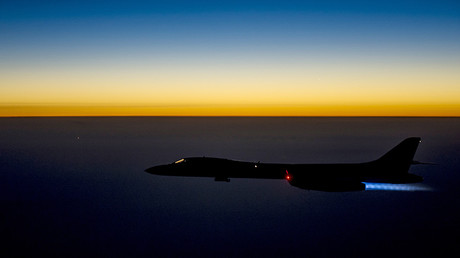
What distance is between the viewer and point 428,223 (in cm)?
3969

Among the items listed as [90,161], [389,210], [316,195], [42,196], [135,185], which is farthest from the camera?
[90,161]

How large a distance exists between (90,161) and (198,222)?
6673cm

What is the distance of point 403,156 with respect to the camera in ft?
140

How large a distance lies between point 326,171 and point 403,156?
9.48m

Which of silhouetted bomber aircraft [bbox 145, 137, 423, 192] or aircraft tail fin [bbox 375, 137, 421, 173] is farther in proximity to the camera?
silhouetted bomber aircraft [bbox 145, 137, 423, 192]

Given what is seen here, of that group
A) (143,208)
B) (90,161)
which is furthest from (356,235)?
(90,161)

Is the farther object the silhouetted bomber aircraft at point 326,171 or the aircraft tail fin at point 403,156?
the silhouetted bomber aircraft at point 326,171

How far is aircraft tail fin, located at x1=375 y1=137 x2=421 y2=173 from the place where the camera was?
139ft

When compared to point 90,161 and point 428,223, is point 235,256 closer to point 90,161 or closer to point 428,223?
point 428,223

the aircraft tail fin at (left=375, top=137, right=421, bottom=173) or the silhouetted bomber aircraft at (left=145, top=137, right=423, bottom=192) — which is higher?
the aircraft tail fin at (left=375, top=137, right=421, bottom=173)

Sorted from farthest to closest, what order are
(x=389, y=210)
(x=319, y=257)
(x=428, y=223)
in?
(x=389, y=210), (x=428, y=223), (x=319, y=257)

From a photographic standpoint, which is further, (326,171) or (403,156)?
(326,171)

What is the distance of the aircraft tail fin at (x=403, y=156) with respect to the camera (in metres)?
42.5

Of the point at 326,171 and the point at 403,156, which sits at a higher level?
the point at 403,156
